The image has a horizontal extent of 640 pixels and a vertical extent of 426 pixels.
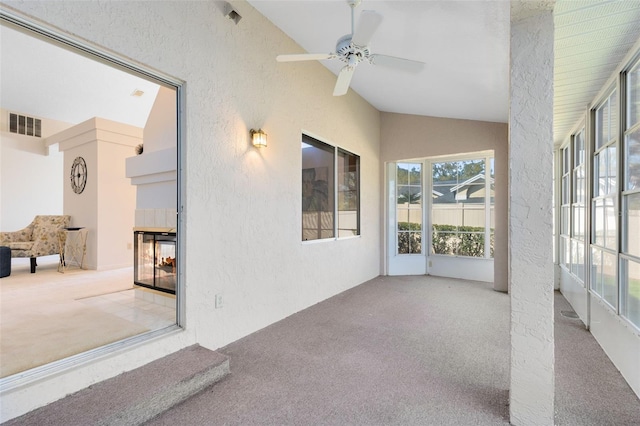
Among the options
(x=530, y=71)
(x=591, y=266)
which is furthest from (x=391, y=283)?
(x=530, y=71)

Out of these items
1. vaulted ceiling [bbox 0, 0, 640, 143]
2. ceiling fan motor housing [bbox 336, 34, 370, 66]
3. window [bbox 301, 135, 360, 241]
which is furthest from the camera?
window [bbox 301, 135, 360, 241]

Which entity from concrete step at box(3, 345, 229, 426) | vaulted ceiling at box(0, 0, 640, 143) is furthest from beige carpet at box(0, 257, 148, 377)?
vaulted ceiling at box(0, 0, 640, 143)

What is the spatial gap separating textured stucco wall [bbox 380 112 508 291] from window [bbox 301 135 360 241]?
41.1 inches

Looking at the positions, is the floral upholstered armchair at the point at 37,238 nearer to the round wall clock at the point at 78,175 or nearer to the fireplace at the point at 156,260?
the round wall clock at the point at 78,175

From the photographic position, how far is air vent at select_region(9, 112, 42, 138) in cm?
676

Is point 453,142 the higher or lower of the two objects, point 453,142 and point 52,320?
the higher

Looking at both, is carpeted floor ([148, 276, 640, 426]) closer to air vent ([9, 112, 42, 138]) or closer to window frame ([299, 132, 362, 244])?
window frame ([299, 132, 362, 244])

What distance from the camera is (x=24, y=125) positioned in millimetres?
6902

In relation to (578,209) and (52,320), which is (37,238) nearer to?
(52,320)

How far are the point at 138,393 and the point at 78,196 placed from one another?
19.7ft

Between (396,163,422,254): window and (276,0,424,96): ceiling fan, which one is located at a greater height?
(276,0,424,96): ceiling fan

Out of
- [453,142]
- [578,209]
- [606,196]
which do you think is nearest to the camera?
Answer: [606,196]

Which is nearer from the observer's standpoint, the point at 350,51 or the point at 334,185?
the point at 350,51

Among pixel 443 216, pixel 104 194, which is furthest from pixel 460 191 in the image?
pixel 104 194
